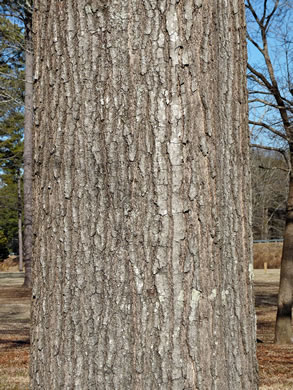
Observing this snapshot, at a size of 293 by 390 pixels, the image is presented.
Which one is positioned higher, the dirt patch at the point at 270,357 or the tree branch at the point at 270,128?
the tree branch at the point at 270,128

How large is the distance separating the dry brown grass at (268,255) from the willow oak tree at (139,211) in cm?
3239

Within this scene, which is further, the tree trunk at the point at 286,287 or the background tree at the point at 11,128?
the background tree at the point at 11,128

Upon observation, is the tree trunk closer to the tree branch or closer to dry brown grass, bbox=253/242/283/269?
the tree branch

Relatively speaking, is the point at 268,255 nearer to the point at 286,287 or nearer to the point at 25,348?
the point at 286,287

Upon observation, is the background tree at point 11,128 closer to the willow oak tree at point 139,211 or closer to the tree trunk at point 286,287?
the tree trunk at point 286,287

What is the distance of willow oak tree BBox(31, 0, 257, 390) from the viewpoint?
6.17ft

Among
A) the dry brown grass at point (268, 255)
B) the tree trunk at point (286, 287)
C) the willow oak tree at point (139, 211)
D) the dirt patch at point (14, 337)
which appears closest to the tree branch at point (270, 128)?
the tree trunk at point (286, 287)

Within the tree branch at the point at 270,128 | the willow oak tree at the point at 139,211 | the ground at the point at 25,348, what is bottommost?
the ground at the point at 25,348

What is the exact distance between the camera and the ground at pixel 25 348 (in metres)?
5.79

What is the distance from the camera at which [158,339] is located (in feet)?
6.09

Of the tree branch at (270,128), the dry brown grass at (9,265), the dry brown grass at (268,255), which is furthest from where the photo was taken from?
the dry brown grass at (9,265)

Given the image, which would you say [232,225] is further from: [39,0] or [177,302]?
[39,0]

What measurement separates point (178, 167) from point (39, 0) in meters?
0.95

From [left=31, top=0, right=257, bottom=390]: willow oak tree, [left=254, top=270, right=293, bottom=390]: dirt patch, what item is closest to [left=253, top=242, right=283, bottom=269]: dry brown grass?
[left=254, top=270, right=293, bottom=390]: dirt patch
